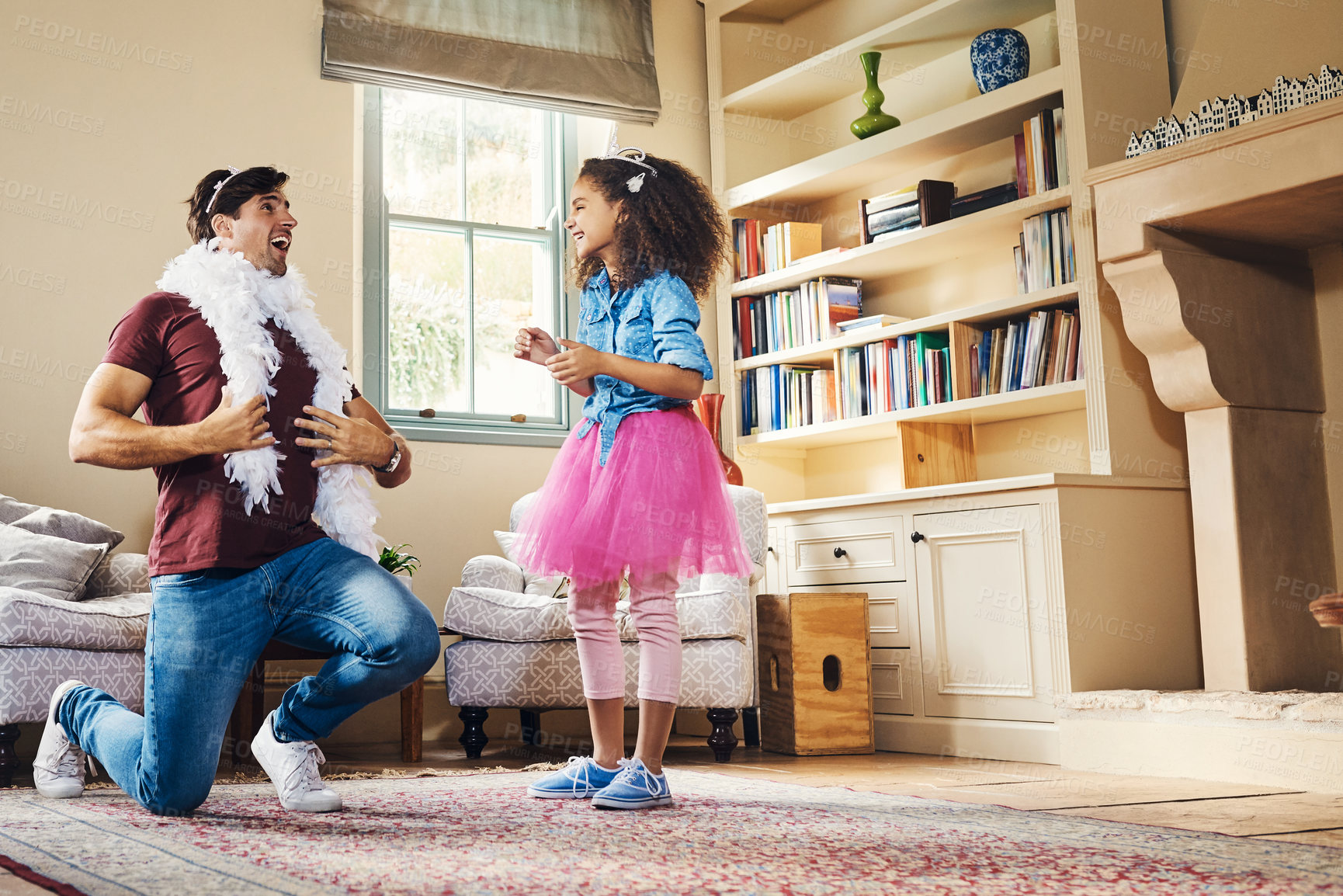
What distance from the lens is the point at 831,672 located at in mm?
3490

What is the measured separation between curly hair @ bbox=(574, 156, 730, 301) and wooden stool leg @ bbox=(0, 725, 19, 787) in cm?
167

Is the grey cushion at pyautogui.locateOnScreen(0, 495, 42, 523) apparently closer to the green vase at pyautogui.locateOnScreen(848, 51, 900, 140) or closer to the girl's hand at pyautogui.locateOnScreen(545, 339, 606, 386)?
the girl's hand at pyautogui.locateOnScreen(545, 339, 606, 386)

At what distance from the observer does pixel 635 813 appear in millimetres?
2008

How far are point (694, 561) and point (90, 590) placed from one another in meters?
1.76

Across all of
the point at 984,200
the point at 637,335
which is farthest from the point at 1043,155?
the point at 637,335

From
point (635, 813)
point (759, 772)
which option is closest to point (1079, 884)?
point (635, 813)

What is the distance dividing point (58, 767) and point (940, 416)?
2.58m

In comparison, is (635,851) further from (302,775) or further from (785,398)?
(785,398)

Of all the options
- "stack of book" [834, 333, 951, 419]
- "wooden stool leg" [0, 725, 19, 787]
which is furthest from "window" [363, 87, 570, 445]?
"wooden stool leg" [0, 725, 19, 787]

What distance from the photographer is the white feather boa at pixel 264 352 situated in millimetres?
1969

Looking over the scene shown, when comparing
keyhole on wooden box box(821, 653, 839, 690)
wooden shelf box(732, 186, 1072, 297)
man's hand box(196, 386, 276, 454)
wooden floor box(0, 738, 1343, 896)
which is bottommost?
wooden floor box(0, 738, 1343, 896)

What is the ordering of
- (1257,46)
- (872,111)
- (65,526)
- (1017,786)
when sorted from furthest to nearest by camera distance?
(872,111) < (1257,46) < (65,526) < (1017,786)

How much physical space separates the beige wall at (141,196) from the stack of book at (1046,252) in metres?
1.70

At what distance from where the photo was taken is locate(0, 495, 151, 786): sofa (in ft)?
8.54
